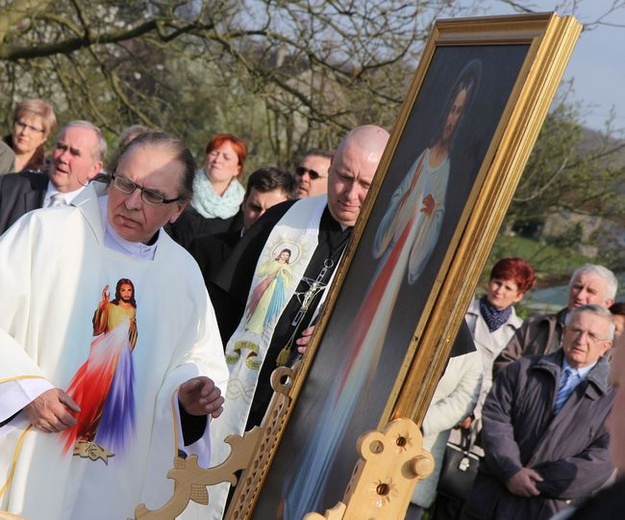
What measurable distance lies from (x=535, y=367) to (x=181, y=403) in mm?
2493

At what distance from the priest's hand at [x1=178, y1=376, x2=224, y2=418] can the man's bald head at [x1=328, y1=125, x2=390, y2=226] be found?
38.7 inches

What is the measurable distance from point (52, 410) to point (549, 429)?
2874mm

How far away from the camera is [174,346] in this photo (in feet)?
14.4

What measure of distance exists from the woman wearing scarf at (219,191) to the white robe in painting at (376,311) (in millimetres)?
4231

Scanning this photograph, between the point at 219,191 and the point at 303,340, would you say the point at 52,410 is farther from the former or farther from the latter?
the point at 219,191

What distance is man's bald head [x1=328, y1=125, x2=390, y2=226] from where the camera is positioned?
4.56 metres

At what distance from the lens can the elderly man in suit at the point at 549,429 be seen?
5762 millimetres

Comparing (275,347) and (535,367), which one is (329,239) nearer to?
(275,347)

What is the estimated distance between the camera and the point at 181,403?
4.16m

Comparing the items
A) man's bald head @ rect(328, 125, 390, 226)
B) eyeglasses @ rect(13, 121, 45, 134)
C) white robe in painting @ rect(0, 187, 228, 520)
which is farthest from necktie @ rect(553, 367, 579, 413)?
eyeglasses @ rect(13, 121, 45, 134)

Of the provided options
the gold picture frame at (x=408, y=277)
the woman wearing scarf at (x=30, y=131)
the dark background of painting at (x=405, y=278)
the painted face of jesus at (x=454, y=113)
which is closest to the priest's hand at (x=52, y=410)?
the gold picture frame at (x=408, y=277)

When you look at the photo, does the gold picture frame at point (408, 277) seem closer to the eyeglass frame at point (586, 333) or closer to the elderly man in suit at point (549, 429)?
the elderly man in suit at point (549, 429)

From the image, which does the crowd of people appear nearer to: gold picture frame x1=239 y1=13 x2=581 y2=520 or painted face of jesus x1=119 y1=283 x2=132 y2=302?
painted face of jesus x1=119 y1=283 x2=132 y2=302

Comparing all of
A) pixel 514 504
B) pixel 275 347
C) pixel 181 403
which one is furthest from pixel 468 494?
pixel 181 403
